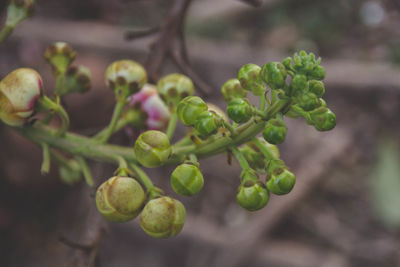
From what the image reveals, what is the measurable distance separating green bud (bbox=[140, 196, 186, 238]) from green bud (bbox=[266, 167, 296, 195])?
19 cm

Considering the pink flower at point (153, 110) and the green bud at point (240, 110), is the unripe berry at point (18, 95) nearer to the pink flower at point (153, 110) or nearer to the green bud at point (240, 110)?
the pink flower at point (153, 110)

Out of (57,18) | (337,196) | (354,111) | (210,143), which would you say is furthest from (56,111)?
(57,18)

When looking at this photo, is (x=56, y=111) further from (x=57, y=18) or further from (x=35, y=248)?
(x=57, y=18)

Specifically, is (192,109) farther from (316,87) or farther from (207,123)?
(316,87)

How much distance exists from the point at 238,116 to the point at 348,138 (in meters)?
2.74

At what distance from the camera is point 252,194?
2.65 ft

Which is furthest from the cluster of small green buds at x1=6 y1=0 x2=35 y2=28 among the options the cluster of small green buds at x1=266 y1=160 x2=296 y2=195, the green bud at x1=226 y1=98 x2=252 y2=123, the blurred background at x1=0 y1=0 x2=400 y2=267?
the blurred background at x1=0 y1=0 x2=400 y2=267

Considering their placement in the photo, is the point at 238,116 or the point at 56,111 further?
the point at 56,111

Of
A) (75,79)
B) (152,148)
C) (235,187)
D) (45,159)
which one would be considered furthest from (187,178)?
(235,187)

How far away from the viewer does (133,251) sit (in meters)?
3.12

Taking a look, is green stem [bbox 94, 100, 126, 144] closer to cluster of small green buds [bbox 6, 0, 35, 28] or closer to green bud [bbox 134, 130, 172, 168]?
green bud [bbox 134, 130, 172, 168]

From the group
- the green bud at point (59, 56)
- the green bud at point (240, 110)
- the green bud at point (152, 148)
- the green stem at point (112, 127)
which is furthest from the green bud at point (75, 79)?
the green bud at point (240, 110)

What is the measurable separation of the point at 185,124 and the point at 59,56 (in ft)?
1.31

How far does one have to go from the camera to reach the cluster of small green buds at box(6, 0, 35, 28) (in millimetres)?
1041
